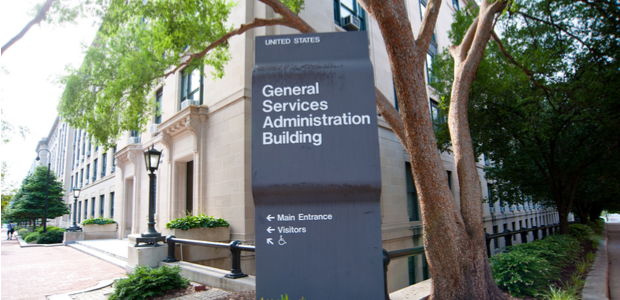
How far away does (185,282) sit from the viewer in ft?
22.7

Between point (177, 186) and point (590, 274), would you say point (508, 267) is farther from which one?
point (177, 186)

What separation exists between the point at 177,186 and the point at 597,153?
15758 mm

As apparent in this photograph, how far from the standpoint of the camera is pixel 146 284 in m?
6.31

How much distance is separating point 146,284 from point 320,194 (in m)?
5.02

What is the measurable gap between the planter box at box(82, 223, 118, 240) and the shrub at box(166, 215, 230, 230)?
14.4 metres

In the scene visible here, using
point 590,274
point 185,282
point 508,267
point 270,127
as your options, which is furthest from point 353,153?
point 590,274

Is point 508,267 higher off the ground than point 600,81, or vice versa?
point 600,81

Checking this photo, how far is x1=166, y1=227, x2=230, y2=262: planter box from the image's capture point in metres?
9.13

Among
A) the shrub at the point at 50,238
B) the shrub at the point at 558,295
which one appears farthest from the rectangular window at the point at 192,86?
the shrub at the point at 50,238

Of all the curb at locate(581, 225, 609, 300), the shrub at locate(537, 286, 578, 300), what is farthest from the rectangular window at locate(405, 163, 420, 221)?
the shrub at locate(537, 286, 578, 300)

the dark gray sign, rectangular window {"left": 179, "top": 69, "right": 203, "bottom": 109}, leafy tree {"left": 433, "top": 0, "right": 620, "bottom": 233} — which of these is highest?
rectangular window {"left": 179, "top": 69, "right": 203, "bottom": 109}

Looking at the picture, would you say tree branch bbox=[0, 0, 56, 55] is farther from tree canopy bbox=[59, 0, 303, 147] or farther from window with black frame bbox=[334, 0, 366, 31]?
window with black frame bbox=[334, 0, 366, 31]

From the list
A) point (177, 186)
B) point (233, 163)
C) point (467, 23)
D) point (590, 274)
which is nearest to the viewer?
point (590, 274)

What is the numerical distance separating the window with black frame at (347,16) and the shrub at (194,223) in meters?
10.1
